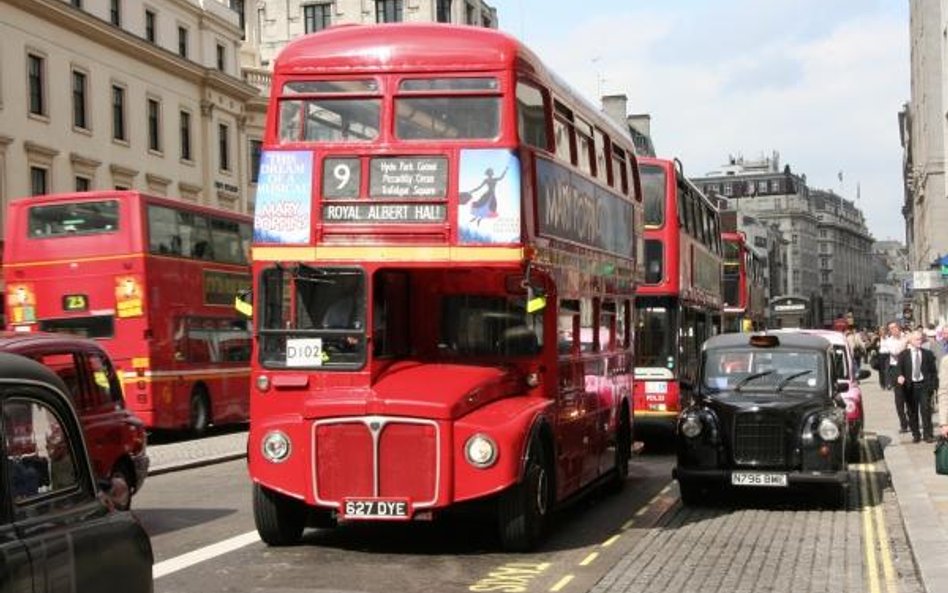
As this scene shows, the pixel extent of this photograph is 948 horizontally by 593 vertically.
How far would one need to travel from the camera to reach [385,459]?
9.41 m

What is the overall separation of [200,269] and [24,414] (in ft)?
66.2

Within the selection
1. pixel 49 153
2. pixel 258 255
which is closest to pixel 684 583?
pixel 258 255

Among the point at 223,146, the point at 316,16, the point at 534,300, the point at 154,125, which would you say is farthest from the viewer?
the point at 316,16

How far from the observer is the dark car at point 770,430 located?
12.2m

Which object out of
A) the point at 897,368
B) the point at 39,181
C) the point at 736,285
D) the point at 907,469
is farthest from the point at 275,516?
the point at 39,181

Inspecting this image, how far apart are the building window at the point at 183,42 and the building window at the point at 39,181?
36.2ft

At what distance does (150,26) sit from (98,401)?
3640 centimetres

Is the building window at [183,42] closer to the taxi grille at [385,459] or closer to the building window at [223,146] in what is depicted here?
the building window at [223,146]

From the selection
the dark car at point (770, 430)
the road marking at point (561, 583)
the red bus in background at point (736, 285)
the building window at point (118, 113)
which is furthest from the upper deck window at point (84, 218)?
the building window at point (118, 113)

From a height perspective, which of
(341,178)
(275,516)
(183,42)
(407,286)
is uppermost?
(183,42)

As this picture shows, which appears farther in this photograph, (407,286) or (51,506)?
(407,286)

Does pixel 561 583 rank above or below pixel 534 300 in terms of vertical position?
below

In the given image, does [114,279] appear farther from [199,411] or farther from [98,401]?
[98,401]

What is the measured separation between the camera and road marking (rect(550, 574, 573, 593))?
331 inches
